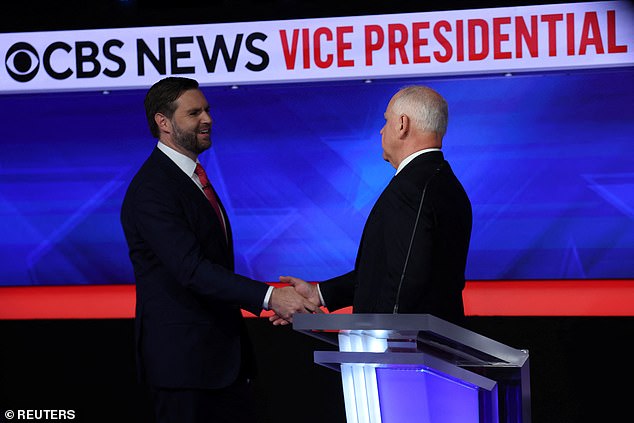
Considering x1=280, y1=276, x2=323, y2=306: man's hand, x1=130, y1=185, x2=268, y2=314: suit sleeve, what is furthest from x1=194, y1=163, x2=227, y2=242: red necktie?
x1=280, y1=276, x2=323, y2=306: man's hand

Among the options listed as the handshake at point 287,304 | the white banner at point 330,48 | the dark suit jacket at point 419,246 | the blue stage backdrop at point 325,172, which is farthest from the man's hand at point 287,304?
the white banner at point 330,48

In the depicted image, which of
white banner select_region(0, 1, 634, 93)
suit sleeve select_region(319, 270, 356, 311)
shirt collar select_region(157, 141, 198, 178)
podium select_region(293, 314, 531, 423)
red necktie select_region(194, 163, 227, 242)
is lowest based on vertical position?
podium select_region(293, 314, 531, 423)

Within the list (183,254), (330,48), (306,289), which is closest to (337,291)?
(306,289)

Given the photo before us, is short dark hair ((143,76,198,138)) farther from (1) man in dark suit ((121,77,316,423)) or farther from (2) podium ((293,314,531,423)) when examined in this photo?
(2) podium ((293,314,531,423))

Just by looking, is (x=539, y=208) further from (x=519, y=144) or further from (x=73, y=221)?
(x=73, y=221)

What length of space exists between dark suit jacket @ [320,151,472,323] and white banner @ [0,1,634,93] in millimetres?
1819

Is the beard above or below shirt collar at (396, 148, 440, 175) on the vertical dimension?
above

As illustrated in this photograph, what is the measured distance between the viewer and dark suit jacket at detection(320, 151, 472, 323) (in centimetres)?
271

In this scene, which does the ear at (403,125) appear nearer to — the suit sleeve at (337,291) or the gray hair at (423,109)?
the gray hair at (423,109)

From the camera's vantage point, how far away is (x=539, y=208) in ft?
14.9

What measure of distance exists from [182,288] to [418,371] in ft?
3.74

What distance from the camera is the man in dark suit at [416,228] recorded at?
2.72 metres

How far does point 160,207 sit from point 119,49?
198 cm

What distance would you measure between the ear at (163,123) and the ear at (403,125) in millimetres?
765
